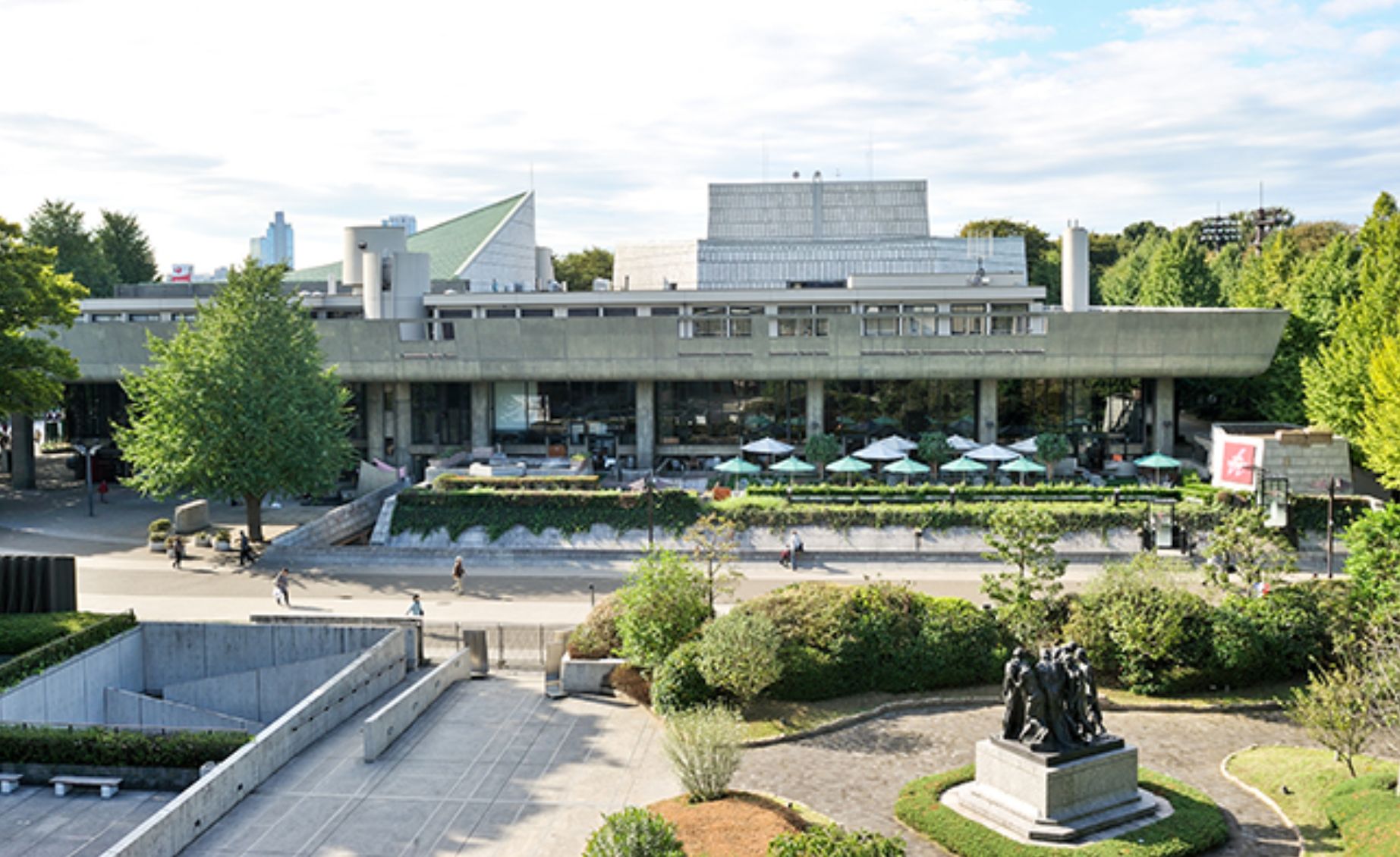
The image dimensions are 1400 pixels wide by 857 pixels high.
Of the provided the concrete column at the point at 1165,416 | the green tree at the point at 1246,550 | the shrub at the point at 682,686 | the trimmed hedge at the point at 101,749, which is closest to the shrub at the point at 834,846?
the shrub at the point at 682,686

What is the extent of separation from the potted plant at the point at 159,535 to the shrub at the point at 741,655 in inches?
1044

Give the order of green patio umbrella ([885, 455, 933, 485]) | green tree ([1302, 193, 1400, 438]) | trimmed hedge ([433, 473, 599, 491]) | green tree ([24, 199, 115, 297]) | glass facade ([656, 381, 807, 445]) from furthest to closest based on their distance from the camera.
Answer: green tree ([24, 199, 115, 297])
glass facade ([656, 381, 807, 445])
green patio umbrella ([885, 455, 933, 485])
trimmed hedge ([433, 473, 599, 491])
green tree ([1302, 193, 1400, 438])

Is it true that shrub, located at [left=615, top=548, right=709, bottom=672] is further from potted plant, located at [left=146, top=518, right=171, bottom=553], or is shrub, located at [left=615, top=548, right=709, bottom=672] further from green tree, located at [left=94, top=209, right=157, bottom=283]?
green tree, located at [left=94, top=209, right=157, bottom=283]

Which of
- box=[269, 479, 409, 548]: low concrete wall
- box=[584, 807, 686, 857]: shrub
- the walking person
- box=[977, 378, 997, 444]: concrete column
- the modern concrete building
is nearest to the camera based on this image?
box=[584, 807, 686, 857]: shrub

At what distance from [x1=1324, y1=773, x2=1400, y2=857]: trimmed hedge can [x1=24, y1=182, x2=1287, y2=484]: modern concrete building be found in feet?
114

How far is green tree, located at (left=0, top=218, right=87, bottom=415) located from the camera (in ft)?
147

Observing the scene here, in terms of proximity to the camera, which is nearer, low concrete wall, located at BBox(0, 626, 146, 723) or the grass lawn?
the grass lawn

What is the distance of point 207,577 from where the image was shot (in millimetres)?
38375

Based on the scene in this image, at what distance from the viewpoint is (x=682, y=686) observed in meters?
23.8

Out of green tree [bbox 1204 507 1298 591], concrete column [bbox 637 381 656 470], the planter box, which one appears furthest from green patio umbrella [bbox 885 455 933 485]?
the planter box

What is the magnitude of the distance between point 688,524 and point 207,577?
52.9 ft

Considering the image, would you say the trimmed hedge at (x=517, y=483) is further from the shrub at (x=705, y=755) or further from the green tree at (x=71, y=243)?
the green tree at (x=71, y=243)

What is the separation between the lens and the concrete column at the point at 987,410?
54.5 meters

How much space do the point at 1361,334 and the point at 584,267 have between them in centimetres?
7494
